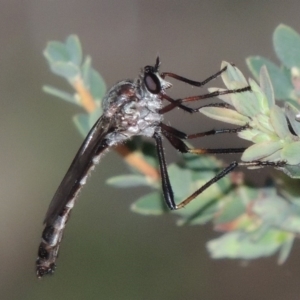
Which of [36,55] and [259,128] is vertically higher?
[36,55]

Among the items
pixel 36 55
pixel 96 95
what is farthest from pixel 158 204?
pixel 36 55

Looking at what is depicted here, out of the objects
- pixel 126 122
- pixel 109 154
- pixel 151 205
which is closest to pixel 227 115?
pixel 151 205

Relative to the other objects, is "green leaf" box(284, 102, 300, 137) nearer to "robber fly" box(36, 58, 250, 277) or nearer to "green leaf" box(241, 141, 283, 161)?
"green leaf" box(241, 141, 283, 161)

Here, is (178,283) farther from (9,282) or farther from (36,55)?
(36,55)

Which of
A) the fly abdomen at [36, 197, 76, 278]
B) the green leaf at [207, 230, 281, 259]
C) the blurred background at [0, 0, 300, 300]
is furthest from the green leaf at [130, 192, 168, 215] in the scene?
the blurred background at [0, 0, 300, 300]

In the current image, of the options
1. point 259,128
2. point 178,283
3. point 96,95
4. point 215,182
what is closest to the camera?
point 259,128

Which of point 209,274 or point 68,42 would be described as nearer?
point 68,42
